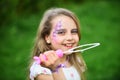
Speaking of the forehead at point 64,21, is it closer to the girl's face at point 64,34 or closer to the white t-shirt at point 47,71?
the girl's face at point 64,34

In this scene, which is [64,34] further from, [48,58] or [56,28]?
[48,58]

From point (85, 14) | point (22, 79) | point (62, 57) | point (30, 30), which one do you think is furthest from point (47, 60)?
point (85, 14)

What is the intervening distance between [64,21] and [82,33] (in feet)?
15.1

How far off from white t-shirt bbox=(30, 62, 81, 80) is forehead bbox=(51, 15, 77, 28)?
0.35 m

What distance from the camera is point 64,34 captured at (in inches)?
134

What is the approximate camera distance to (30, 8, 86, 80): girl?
3270mm

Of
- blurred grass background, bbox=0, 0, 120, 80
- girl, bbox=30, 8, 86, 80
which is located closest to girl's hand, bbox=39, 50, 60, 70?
girl, bbox=30, 8, 86, 80

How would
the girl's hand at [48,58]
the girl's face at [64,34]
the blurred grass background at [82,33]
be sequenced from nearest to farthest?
the girl's hand at [48,58]
the girl's face at [64,34]
the blurred grass background at [82,33]

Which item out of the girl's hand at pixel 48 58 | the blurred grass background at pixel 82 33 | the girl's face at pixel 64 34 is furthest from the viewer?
the blurred grass background at pixel 82 33

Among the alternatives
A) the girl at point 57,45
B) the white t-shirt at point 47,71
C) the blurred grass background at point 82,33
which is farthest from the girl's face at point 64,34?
the blurred grass background at point 82,33

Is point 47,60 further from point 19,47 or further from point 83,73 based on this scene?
point 19,47

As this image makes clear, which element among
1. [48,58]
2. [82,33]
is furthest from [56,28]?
[82,33]

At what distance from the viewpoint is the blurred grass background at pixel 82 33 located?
689 centimetres

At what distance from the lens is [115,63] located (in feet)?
23.5
